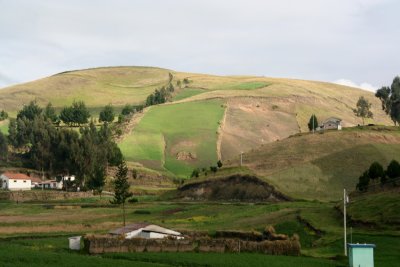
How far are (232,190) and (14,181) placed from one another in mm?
55148

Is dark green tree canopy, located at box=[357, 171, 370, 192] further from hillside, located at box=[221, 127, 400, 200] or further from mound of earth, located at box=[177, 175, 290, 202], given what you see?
mound of earth, located at box=[177, 175, 290, 202]

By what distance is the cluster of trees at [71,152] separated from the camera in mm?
143250

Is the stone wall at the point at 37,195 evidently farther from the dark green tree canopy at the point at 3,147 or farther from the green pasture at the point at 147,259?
the green pasture at the point at 147,259

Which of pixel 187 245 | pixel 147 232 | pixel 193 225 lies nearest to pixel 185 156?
pixel 193 225

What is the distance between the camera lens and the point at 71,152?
142875 millimetres

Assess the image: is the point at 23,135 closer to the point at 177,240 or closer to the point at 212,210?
the point at 212,210

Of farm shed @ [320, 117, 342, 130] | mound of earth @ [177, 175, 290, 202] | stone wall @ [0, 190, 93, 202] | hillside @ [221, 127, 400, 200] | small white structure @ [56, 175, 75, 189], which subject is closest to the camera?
hillside @ [221, 127, 400, 200]

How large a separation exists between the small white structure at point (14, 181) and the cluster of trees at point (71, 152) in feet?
23.9

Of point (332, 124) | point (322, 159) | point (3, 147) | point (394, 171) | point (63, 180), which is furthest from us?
point (332, 124)

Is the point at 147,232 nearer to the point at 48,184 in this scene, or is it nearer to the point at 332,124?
the point at 48,184

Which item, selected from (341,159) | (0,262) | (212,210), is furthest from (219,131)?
(0,262)

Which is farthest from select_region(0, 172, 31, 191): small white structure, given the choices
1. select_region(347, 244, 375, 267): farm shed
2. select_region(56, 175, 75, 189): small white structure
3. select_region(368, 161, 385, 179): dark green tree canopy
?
select_region(347, 244, 375, 267): farm shed

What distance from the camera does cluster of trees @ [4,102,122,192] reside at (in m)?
143

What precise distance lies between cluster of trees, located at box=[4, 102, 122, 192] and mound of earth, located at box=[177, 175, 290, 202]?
21433 millimetres
